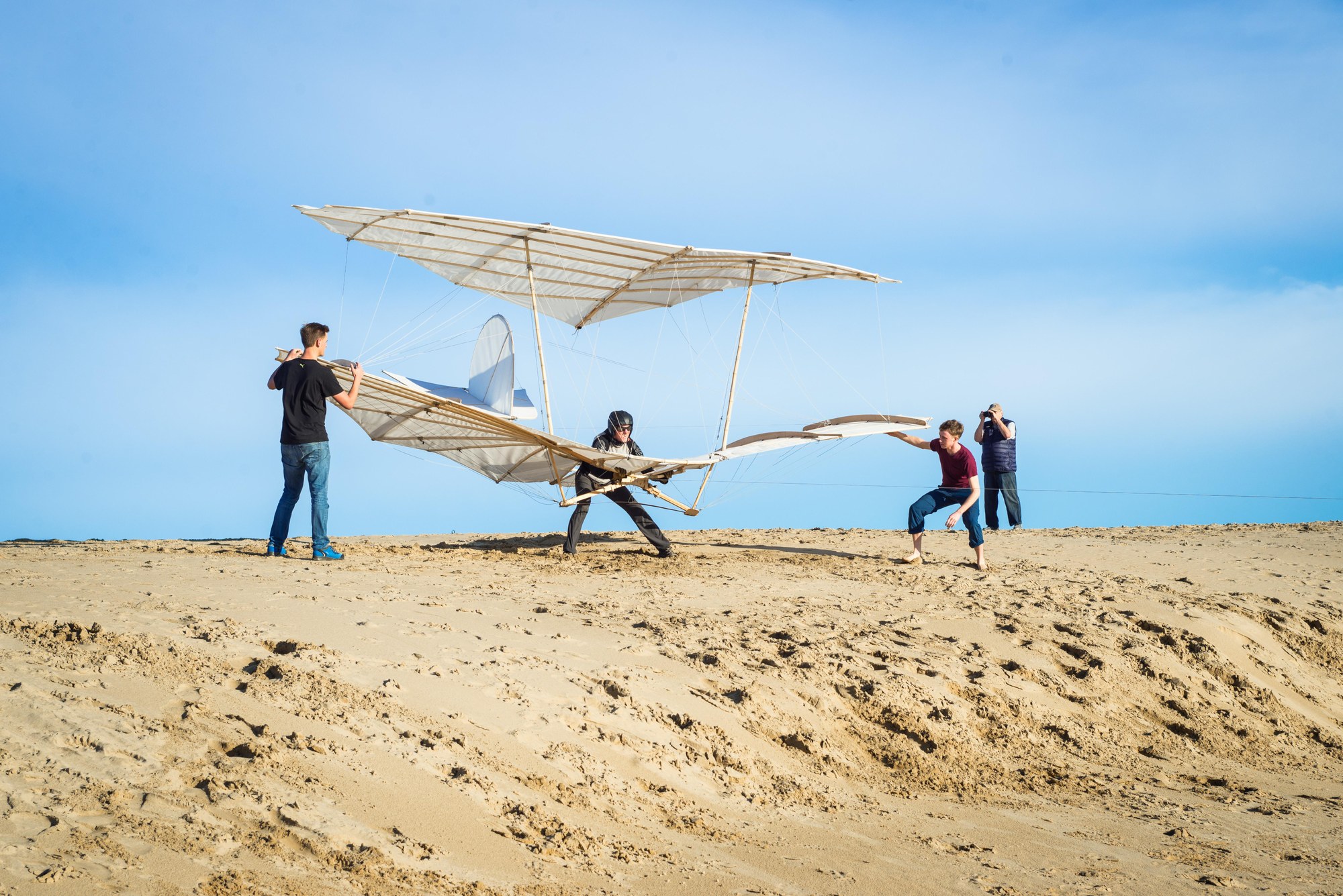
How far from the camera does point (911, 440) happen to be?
11195mm

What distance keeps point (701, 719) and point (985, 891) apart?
188cm

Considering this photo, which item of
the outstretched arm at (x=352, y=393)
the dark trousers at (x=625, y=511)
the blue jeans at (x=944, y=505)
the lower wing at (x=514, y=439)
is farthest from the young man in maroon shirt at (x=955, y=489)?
the outstretched arm at (x=352, y=393)

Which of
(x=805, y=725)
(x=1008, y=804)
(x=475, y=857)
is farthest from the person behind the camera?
(x=805, y=725)

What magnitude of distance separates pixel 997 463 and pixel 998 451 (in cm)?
21

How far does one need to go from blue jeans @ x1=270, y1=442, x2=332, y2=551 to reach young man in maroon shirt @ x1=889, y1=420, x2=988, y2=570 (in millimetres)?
6361

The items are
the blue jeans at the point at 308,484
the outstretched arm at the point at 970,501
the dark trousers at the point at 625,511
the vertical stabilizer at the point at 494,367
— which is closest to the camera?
the blue jeans at the point at 308,484

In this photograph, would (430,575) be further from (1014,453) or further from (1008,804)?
(1014,453)

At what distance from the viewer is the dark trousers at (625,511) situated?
434 inches

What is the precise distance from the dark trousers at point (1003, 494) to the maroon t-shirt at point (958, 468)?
4113 millimetres

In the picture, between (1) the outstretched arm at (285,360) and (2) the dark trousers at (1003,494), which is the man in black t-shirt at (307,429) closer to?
(1) the outstretched arm at (285,360)

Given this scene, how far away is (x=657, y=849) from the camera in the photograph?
14.4 ft

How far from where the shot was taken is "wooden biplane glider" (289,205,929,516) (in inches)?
413

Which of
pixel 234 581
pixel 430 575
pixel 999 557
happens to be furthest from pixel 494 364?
pixel 999 557

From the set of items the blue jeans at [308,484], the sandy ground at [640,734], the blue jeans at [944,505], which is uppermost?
the blue jeans at [944,505]
